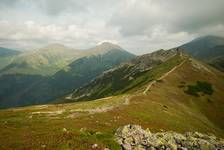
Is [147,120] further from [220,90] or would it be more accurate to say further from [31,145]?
[220,90]

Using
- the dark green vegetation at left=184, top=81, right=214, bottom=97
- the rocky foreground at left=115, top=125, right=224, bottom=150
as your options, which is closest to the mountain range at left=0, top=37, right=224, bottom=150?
the dark green vegetation at left=184, top=81, right=214, bottom=97

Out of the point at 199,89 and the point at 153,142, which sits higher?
the point at 153,142

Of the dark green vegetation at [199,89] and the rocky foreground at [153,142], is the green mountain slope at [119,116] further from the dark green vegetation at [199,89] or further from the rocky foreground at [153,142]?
the rocky foreground at [153,142]

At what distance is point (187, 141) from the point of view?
35.2 m

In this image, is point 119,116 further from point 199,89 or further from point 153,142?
point 199,89

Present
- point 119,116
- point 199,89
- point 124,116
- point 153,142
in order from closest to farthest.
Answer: point 153,142
point 119,116
point 124,116
point 199,89

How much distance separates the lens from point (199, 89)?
142 meters

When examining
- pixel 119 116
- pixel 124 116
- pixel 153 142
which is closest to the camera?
pixel 153 142

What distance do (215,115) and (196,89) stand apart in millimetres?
29076

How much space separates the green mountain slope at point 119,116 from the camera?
3189 centimetres

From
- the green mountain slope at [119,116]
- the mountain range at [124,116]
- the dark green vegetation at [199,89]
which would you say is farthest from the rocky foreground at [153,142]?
the dark green vegetation at [199,89]

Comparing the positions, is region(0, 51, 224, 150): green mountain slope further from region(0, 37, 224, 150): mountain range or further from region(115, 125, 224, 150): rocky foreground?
region(115, 125, 224, 150): rocky foreground

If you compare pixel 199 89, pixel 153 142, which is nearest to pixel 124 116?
pixel 153 142

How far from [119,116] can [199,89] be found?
9228 cm
